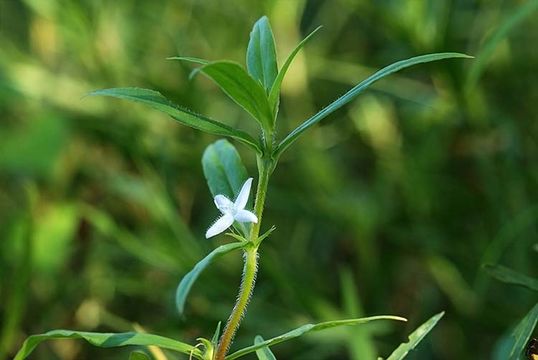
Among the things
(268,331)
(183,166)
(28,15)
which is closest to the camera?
(268,331)

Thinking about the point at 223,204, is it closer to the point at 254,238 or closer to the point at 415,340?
the point at 254,238

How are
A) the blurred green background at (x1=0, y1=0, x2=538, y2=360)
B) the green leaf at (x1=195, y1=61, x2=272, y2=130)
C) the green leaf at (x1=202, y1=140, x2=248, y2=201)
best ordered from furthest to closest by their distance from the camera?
the blurred green background at (x1=0, y1=0, x2=538, y2=360)
the green leaf at (x1=202, y1=140, x2=248, y2=201)
the green leaf at (x1=195, y1=61, x2=272, y2=130)

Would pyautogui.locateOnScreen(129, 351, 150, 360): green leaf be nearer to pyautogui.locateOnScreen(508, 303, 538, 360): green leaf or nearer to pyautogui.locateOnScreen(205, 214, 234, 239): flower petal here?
pyautogui.locateOnScreen(205, 214, 234, 239): flower petal

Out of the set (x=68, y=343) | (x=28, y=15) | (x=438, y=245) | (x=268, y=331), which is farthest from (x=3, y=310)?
(x=28, y=15)

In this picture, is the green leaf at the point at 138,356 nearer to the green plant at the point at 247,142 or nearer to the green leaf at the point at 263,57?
the green plant at the point at 247,142

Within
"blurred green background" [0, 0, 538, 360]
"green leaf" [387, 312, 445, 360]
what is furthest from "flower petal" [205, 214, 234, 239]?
"blurred green background" [0, 0, 538, 360]

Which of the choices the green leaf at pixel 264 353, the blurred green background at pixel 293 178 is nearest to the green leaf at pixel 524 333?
the green leaf at pixel 264 353

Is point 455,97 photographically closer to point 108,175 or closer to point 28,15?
point 108,175
